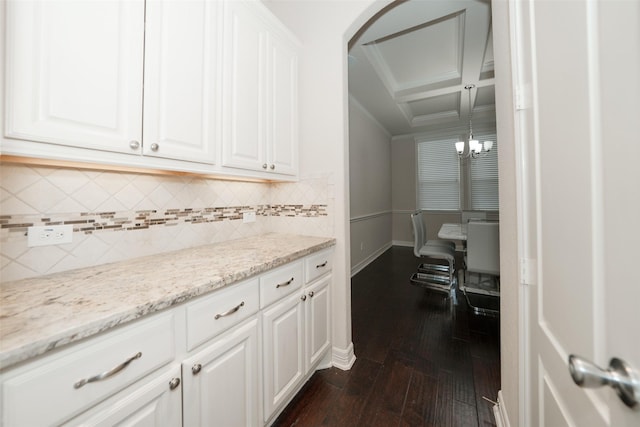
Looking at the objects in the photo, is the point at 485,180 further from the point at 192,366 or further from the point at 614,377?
the point at 192,366

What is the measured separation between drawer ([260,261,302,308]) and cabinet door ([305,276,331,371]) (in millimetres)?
160

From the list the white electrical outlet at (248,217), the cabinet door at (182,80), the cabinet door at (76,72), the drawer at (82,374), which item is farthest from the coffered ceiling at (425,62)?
the drawer at (82,374)

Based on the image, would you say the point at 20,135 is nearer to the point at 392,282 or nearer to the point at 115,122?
the point at 115,122

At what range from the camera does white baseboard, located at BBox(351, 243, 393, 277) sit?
3.80 meters


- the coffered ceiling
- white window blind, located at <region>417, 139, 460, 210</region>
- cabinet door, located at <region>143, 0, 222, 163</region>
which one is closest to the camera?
cabinet door, located at <region>143, 0, 222, 163</region>

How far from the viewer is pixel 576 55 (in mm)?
498

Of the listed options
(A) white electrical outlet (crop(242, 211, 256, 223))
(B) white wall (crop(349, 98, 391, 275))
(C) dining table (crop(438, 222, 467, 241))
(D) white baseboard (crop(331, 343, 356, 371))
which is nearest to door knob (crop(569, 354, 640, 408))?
(D) white baseboard (crop(331, 343, 356, 371))

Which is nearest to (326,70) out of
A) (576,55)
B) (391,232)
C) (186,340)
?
(576,55)

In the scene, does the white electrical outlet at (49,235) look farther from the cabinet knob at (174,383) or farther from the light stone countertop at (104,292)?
the cabinet knob at (174,383)

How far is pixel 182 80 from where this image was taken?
1.11 metres

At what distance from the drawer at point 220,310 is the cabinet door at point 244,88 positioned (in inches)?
28.7

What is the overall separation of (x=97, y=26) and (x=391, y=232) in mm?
5978

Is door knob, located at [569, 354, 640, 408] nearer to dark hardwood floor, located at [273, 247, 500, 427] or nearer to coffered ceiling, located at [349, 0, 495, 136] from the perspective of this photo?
dark hardwood floor, located at [273, 247, 500, 427]

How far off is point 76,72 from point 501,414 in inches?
96.8
